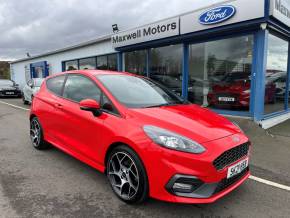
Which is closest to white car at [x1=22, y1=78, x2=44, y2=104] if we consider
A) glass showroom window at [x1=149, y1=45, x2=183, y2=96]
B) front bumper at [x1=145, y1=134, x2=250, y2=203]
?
glass showroom window at [x1=149, y1=45, x2=183, y2=96]

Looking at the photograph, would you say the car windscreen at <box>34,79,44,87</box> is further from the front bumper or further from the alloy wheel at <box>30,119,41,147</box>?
the front bumper

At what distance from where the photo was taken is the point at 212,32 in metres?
8.20

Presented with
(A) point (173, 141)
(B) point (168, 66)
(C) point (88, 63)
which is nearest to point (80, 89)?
(A) point (173, 141)

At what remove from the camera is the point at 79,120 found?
3975mm

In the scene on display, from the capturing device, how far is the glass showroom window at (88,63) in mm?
16306

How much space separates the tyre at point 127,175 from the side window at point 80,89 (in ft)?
3.15

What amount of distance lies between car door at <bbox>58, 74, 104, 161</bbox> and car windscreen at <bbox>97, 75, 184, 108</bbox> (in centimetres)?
25

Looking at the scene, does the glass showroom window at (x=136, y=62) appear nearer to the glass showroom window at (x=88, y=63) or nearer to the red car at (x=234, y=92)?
the red car at (x=234, y=92)

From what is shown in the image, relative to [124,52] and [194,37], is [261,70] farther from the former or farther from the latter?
[124,52]

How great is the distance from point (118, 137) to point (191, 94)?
23.1 ft

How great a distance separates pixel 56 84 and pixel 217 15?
5152 mm

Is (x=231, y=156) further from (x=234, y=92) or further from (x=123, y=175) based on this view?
(x=234, y=92)

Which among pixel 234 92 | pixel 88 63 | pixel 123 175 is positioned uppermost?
pixel 88 63

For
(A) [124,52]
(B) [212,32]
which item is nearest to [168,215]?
(B) [212,32]
